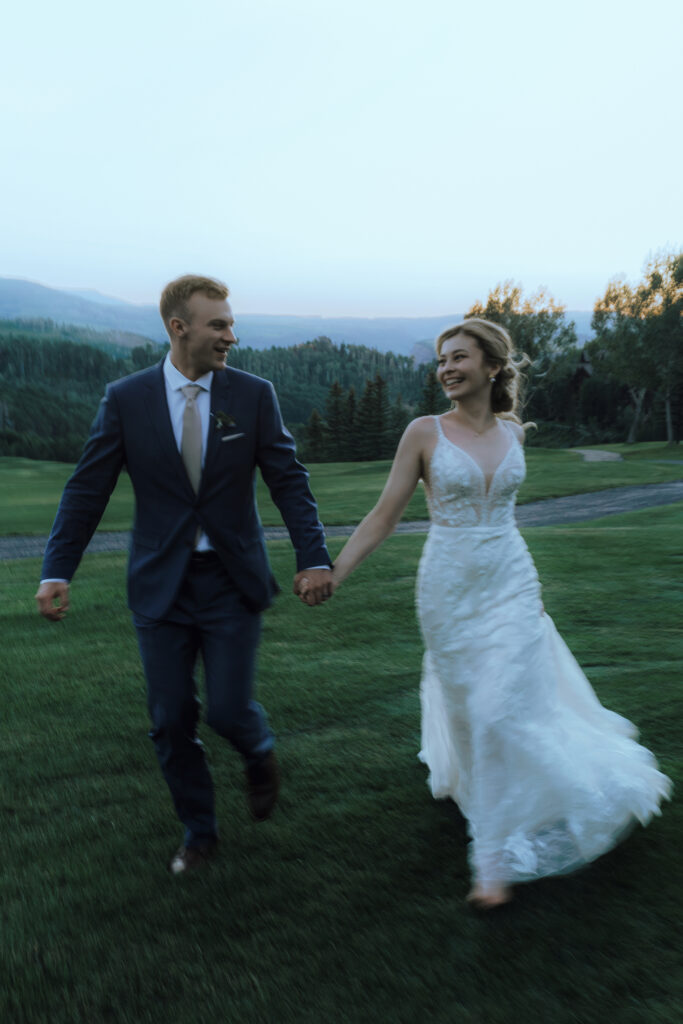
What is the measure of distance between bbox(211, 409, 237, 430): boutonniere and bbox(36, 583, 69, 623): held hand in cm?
95

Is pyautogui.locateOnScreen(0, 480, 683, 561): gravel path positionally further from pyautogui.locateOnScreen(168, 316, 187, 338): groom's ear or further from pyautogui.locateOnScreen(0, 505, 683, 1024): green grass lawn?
pyautogui.locateOnScreen(168, 316, 187, 338): groom's ear

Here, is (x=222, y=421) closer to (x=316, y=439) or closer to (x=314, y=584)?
(x=314, y=584)

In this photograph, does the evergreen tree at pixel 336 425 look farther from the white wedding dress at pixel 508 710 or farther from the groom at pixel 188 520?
the groom at pixel 188 520

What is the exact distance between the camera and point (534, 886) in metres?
3.34

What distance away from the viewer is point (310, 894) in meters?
3.29

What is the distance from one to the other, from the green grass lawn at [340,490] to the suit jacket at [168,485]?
53.2 feet

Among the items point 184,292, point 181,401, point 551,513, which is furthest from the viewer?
point 551,513

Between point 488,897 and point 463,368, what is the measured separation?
2283 mm

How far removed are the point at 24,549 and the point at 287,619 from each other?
980 centimetres

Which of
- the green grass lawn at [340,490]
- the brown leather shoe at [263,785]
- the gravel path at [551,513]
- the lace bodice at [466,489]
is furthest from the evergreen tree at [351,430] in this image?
the brown leather shoe at [263,785]

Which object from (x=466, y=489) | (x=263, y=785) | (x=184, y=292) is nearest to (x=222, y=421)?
(x=184, y=292)

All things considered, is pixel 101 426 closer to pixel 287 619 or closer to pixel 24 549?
pixel 287 619

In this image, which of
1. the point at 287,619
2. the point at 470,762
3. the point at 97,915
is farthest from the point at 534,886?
the point at 287,619

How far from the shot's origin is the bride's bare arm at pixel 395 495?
12.5ft
